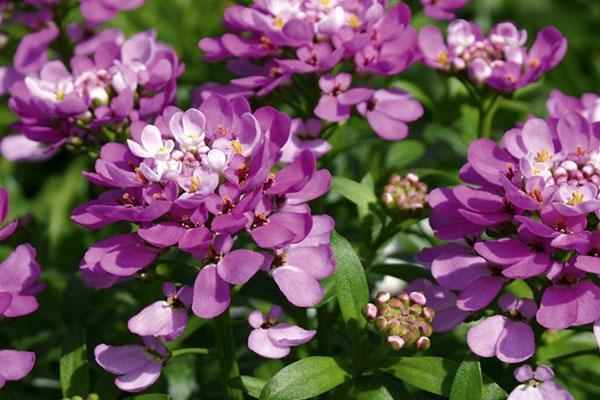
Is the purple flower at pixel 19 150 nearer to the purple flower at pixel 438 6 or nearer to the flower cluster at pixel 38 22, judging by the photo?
the flower cluster at pixel 38 22

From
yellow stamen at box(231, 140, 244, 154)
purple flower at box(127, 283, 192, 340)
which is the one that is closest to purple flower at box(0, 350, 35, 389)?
purple flower at box(127, 283, 192, 340)

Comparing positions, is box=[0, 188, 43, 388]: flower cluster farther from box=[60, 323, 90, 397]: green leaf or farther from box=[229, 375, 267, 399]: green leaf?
box=[229, 375, 267, 399]: green leaf

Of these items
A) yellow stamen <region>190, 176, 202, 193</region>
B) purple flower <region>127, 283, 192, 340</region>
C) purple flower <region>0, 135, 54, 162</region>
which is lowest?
purple flower <region>0, 135, 54, 162</region>

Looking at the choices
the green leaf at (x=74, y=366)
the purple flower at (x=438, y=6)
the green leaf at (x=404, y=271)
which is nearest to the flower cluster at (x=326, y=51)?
the purple flower at (x=438, y=6)

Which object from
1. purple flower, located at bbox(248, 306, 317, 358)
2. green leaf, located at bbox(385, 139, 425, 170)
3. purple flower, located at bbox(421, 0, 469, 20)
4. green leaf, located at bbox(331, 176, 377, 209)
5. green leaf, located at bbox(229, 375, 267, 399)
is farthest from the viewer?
green leaf, located at bbox(385, 139, 425, 170)

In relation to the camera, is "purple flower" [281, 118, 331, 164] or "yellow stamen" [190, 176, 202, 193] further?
"purple flower" [281, 118, 331, 164]

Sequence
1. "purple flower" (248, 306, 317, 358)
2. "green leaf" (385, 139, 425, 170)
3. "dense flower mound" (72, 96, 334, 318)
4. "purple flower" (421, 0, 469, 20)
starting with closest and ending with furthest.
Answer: "dense flower mound" (72, 96, 334, 318) < "purple flower" (248, 306, 317, 358) < "purple flower" (421, 0, 469, 20) < "green leaf" (385, 139, 425, 170)

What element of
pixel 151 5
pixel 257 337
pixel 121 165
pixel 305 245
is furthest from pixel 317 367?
pixel 151 5

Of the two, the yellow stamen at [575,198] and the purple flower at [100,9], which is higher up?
the yellow stamen at [575,198]
